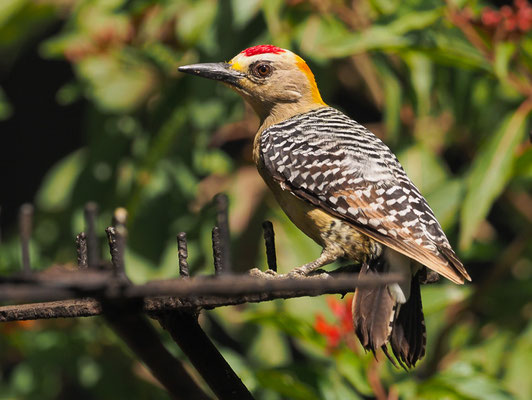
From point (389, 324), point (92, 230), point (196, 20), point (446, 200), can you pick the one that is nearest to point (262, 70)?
point (196, 20)

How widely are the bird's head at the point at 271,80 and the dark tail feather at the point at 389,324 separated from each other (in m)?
1.06

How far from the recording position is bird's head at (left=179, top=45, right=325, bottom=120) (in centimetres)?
348

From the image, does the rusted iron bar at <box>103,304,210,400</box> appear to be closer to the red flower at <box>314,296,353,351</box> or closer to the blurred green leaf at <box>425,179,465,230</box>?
the red flower at <box>314,296,353,351</box>

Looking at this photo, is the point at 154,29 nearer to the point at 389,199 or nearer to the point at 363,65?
the point at 363,65

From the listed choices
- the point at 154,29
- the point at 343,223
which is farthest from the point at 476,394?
the point at 154,29

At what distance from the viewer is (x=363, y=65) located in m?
4.64

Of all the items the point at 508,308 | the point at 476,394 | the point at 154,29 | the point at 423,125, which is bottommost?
the point at 508,308

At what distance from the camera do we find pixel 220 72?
338 centimetres

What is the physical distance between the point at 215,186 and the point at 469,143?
141 cm

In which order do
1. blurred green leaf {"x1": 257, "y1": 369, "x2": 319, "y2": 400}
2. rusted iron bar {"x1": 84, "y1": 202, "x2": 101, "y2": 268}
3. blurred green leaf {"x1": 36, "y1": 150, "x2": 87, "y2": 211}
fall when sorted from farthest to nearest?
1. blurred green leaf {"x1": 36, "y1": 150, "x2": 87, "y2": 211}
2. blurred green leaf {"x1": 257, "y1": 369, "x2": 319, "y2": 400}
3. rusted iron bar {"x1": 84, "y1": 202, "x2": 101, "y2": 268}

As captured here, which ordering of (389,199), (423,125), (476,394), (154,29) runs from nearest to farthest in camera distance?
(389,199), (476,394), (154,29), (423,125)

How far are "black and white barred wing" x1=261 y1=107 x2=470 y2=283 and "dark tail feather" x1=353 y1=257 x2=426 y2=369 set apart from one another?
19 cm

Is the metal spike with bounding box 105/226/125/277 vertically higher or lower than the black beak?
higher

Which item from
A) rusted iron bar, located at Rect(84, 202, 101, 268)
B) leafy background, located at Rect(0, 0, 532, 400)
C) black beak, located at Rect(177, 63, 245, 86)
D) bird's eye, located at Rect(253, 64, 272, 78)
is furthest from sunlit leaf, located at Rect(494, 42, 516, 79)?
rusted iron bar, located at Rect(84, 202, 101, 268)
